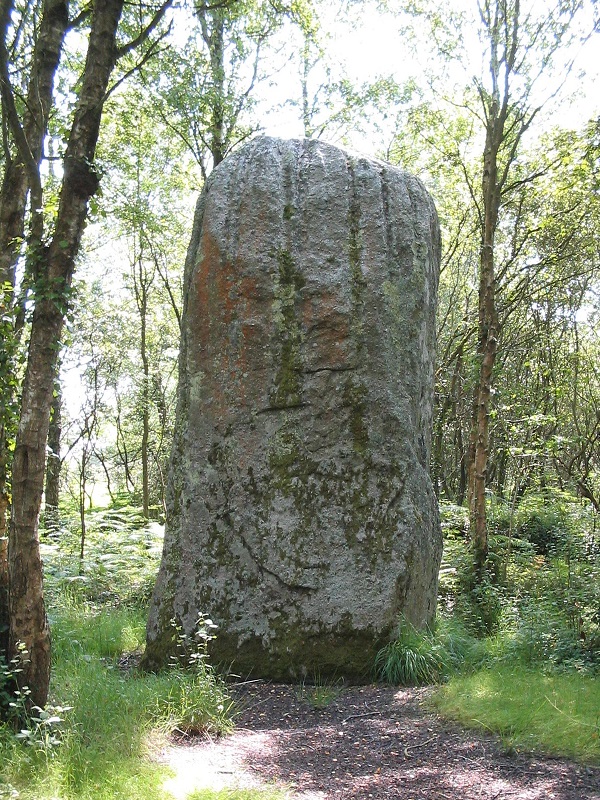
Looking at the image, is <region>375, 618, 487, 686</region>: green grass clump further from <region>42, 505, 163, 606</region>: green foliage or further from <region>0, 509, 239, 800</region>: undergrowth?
<region>42, 505, 163, 606</region>: green foliage

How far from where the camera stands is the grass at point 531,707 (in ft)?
11.5

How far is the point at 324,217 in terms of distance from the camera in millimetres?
5465

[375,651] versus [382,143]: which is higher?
[382,143]

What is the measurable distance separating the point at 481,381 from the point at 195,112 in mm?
6283

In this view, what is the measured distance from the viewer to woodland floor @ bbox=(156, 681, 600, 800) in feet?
10.2

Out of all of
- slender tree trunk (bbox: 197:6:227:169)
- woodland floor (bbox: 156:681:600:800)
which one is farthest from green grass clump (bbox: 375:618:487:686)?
slender tree trunk (bbox: 197:6:227:169)

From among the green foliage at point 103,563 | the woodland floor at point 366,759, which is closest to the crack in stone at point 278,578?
the woodland floor at point 366,759

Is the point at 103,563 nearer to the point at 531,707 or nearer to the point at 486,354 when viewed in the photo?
the point at 486,354

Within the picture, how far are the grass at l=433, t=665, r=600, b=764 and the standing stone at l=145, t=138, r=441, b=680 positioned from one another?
2.65ft

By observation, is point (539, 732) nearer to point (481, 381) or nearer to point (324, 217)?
point (324, 217)

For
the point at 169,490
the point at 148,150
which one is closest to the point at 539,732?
the point at 169,490

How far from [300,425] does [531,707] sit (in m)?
2.35

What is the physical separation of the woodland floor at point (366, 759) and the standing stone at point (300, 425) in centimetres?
67

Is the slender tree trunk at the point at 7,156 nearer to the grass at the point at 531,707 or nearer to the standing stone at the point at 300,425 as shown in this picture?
the standing stone at the point at 300,425
